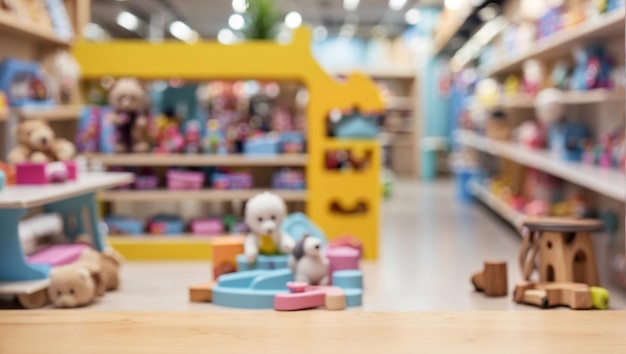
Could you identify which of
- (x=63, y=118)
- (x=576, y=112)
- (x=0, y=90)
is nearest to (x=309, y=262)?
(x=0, y=90)

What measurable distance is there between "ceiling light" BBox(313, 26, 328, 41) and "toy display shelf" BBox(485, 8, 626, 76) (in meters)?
8.66

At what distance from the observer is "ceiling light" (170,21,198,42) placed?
16369 mm

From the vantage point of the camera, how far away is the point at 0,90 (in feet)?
14.8

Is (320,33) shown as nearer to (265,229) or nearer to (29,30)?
(29,30)

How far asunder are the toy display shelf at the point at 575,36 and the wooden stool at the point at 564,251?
1121 mm

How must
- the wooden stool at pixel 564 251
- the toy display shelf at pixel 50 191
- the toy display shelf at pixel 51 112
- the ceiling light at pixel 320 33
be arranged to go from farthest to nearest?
the ceiling light at pixel 320 33
the toy display shelf at pixel 51 112
the wooden stool at pixel 564 251
the toy display shelf at pixel 50 191

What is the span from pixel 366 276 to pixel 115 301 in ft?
5.08

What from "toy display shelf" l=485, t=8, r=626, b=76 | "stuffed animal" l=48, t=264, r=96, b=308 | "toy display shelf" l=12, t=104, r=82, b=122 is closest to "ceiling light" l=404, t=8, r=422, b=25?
"toy display shelf" l=485, t=8, r=626, b=76

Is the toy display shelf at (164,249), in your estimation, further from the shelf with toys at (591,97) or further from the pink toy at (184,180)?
the shelf with toys at (591,97)

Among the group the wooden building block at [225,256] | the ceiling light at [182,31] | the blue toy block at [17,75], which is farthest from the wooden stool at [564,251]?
the ceiling light at [182,31]

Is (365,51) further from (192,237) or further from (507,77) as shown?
(192,237)

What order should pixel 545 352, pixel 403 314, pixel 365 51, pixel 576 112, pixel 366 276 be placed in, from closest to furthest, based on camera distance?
pixel 545 352 → pixel 403 314 → pixel 366 276 → pixel 576 112 → pixel 365 51

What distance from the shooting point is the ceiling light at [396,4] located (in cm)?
1322

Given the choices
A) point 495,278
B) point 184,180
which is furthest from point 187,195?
point 495,278
